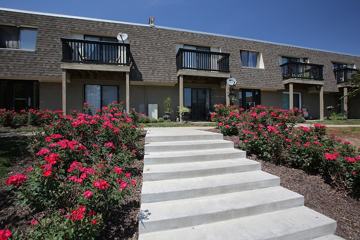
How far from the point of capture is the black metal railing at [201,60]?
1235cm

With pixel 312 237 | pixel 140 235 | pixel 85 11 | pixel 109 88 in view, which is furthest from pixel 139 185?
pixel 85 11

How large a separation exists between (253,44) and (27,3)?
15.2 meters

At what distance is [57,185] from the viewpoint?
2391mm

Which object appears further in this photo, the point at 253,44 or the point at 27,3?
the point at 253,44

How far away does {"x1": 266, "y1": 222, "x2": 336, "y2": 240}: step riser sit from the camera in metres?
2.58

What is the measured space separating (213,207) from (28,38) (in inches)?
534

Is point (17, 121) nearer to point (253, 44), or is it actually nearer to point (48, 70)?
point (48, 70)

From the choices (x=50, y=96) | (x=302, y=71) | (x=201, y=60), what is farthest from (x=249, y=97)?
(x=50, y=96)

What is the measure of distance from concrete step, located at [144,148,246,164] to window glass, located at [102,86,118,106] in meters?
9.22

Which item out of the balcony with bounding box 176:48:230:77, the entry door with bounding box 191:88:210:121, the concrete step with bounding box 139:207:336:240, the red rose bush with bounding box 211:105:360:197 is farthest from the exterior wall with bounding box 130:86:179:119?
the concrete step with bounding box 139:207:336:240

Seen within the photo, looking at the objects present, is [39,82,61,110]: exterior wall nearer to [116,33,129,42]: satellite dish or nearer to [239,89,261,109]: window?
[116,33,129,42]: satellite dish

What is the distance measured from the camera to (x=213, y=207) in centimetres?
293

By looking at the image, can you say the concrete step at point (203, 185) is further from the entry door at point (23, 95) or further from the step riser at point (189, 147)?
the entry door at point (23, 95)

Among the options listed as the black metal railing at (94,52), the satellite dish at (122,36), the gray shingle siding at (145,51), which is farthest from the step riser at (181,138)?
the satellite dish at (122,36)
